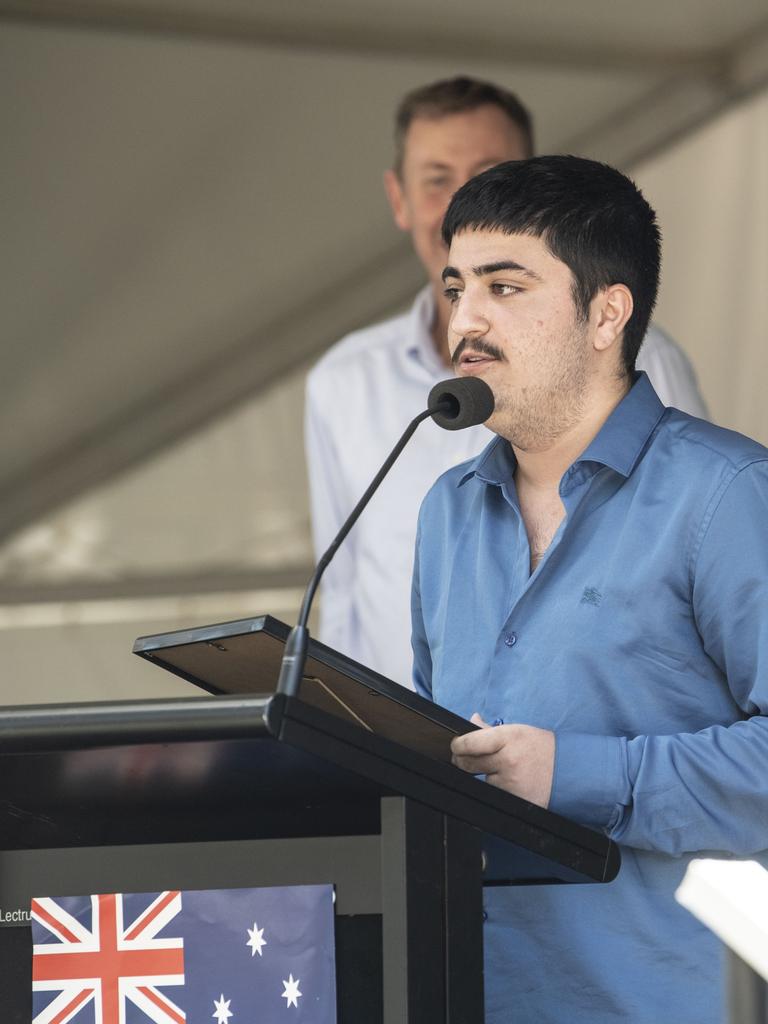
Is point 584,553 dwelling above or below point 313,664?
above

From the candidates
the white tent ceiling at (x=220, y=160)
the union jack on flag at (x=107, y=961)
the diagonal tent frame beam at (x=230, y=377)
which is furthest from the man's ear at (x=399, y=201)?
the union jack on flag at (x=107, y=961)

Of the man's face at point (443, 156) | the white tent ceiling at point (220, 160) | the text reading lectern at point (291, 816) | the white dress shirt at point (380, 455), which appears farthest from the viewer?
the white tent ceiling at point (220, 160)

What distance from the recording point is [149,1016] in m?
1.47

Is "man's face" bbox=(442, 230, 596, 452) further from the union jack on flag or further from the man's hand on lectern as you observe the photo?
the union jack on flag

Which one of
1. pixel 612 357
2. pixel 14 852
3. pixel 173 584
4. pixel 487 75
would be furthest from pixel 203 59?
pixel 14 852

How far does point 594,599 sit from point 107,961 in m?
0.64

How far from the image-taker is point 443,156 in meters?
3.41

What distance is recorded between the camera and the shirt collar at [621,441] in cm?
188

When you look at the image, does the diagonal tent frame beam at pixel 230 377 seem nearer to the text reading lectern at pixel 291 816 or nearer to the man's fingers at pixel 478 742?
the text reading lectern at pixel 291 816

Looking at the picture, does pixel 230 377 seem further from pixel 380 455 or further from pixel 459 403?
pixel 459 403

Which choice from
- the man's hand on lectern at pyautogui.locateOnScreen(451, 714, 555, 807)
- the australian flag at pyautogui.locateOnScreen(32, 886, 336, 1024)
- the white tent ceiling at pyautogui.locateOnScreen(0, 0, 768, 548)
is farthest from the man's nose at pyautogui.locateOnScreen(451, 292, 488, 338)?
the white tent ceiling at pyautogui.locateOnScreen(0, 0, 768, 548)

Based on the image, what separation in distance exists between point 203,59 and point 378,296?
2.59 feet

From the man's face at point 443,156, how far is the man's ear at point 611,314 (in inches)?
54.3

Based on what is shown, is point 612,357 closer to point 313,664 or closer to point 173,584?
point 313,664
